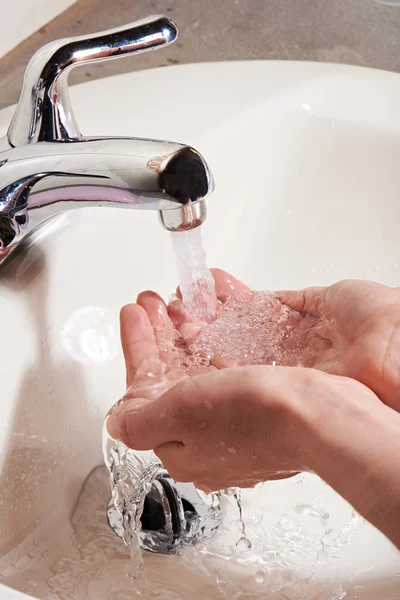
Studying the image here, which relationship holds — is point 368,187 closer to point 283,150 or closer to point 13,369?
point 283,150

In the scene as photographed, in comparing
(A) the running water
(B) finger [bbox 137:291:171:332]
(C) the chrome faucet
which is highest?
(C) the chrome faucet

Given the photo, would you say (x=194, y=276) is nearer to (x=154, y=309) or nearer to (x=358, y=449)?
(x=154, y=309)

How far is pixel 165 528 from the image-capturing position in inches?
21.9

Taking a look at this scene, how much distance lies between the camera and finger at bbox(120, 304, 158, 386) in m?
0.55

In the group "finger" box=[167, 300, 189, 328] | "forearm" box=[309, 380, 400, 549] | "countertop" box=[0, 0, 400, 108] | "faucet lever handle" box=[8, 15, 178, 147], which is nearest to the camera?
"forearm" box=[309, 380, 400, 549]

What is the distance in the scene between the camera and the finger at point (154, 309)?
0.57 metres

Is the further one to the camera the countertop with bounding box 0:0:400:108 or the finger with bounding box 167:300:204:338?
the countertop with bounding box 0:0:400:108

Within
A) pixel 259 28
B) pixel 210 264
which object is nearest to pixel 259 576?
pixel 210 264

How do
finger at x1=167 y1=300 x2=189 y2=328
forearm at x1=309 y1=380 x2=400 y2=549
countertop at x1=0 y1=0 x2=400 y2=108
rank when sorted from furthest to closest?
countertop at x1=0 y1=0 x2=400 y2=108 < finger at x1=167 y1=300 x2=189 y2=328 < forearm at x1=309 y1=380 x2=400 y2=549

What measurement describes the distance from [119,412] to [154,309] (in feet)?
0.33

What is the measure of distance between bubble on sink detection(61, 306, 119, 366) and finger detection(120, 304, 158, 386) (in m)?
0.04

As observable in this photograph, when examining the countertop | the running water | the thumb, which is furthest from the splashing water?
the countertop

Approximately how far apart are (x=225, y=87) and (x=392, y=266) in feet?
0.76

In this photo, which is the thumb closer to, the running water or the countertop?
the running water
